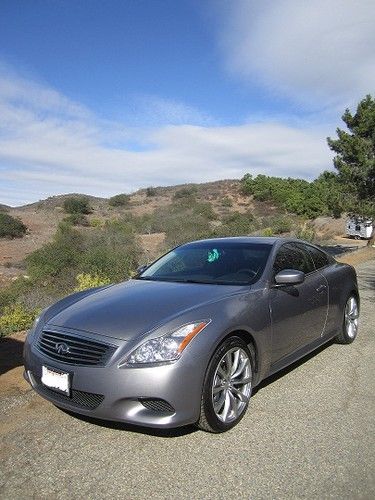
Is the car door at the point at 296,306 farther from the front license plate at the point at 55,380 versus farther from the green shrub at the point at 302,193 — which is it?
the green shrub at the point at 302,193

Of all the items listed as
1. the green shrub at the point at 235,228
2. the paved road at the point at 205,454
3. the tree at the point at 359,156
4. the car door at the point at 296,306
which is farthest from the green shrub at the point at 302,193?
the paved road at the point at 205,454

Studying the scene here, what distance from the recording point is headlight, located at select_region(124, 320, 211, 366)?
3203 mm

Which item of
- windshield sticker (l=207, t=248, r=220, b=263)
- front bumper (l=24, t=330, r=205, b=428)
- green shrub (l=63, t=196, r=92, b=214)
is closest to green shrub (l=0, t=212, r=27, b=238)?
green shrub (l=63, t=196, r=92, b=214)

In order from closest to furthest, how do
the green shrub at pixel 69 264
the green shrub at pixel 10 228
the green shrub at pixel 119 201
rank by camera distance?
1. the green shrub at pixel 69 264
2. the green shrub at pixel 10 228
3. the green shrub at pixel 119 201

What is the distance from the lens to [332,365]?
5.17 meters

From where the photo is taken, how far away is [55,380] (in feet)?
11.2

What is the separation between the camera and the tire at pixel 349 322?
19.2ft

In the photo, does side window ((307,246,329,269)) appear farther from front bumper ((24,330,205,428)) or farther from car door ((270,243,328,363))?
front bumper ((24,330,205,428))

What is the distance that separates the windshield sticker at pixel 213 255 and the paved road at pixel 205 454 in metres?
1.41

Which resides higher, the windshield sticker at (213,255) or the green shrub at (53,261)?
the windshield sticker at (213,255)

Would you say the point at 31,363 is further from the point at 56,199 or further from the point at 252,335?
the point at 56,199

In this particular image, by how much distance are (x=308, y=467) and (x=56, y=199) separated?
72.0 metres

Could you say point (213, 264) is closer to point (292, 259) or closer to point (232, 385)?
point (292, 259)

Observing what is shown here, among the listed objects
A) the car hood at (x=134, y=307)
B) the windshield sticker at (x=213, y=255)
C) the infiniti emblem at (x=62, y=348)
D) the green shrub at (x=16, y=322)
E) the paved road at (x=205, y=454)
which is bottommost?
the green shrub at (x=16, y=322)
